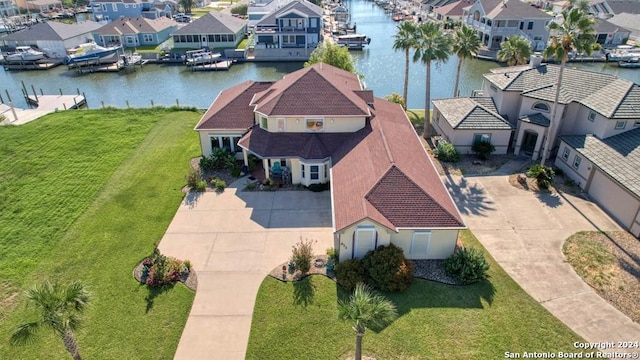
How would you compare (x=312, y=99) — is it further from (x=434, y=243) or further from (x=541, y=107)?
(x=541, y=107)

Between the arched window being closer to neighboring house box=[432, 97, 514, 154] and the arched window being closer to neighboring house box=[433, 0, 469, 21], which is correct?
neighboring house box=[432, 97, 514, 154]

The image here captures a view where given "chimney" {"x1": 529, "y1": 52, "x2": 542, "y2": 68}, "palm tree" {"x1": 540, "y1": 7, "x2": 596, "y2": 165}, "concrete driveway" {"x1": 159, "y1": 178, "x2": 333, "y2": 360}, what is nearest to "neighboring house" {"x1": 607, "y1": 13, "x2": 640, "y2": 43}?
"chimney" {"x1": 529, "y1": 52, "x2": 542, "y2": 68}

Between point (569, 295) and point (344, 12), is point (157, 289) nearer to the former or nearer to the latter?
point (569, 295)

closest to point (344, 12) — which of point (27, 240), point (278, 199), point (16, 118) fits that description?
point (16, 118)

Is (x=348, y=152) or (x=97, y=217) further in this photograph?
(x=348, y=152)

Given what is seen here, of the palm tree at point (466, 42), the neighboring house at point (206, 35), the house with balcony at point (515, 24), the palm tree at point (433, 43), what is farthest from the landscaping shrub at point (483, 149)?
the neighboring house at point (206, 35)

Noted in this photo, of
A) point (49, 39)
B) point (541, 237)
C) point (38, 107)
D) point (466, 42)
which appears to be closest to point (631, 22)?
point (466, 42)
